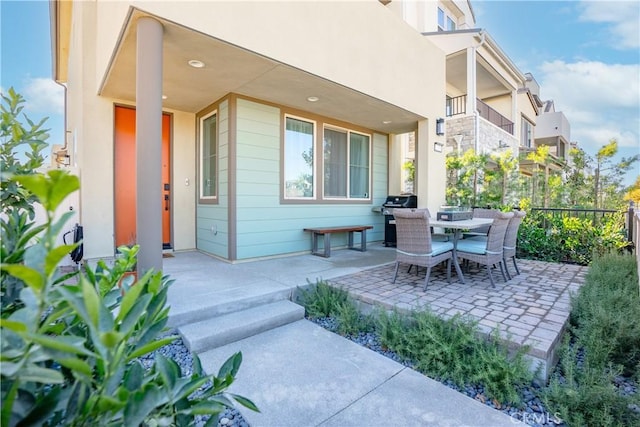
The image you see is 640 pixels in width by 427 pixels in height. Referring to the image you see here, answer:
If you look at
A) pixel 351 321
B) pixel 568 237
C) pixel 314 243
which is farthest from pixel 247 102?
pixel 568 237

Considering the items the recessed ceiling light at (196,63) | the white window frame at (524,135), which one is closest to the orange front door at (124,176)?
the recessed ceiling light at (196,63)

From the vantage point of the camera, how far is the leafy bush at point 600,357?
6.05 feet

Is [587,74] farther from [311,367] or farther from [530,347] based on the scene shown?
[311,367]

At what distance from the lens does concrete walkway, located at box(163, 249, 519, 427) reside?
6.28 ft

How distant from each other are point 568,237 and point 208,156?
6.74 metres

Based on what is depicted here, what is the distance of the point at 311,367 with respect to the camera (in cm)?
246

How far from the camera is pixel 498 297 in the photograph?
3.58m

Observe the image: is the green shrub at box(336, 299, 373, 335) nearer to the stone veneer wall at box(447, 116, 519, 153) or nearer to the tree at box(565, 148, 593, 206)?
the tree at box(565, 148, 593, 206)

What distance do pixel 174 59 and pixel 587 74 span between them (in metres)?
18.2

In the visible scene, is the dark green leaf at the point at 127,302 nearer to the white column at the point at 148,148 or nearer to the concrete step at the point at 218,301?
the concrete step at the point at 218,301

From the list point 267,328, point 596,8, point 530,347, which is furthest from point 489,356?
point 596,8

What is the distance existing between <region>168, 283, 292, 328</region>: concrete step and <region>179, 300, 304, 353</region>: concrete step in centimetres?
5

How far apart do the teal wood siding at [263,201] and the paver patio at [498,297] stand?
1742mm

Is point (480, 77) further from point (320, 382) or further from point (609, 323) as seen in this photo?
point (320, 382)
